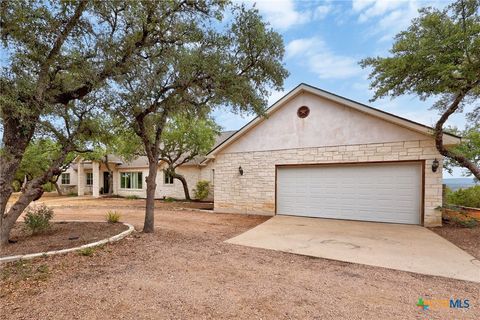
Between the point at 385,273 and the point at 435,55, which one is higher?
the point at 435,55

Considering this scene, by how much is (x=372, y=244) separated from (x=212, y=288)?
4800 millimetres

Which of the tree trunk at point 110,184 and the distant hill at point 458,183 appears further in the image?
the tree trunk at point 110,184

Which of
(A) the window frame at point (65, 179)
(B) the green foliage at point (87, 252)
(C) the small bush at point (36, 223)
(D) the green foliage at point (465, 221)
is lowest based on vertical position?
(A) the window frame at point (65, 179)

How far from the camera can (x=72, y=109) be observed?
6.90 meters

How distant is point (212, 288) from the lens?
381 centimetres

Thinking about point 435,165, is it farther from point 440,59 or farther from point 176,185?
point 176,185

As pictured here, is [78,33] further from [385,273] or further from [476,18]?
[476,18]

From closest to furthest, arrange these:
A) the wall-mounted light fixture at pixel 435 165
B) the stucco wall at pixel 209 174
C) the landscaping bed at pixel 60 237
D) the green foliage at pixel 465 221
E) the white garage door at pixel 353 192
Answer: the landscaping bed at pixel 60 237
the green foliage at pixel 465 221
the wall-mounted light fixture at pixel 435 165
the white garage door at pixel 353 192
the stucco wall at pixel 209 174

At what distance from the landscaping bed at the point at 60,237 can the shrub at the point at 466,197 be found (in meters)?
15.1

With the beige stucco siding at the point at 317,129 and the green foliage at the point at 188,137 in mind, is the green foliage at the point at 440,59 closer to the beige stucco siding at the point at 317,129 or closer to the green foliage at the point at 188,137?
the beige stucco siding at the point at 317,129

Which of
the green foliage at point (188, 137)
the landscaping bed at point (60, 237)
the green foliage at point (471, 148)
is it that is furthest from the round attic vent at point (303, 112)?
the green foliage at point (471, 148)

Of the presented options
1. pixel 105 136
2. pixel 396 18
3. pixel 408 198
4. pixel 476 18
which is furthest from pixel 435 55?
pixel 105 136

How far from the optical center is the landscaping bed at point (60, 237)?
213 inches

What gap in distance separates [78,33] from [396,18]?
9408mm
